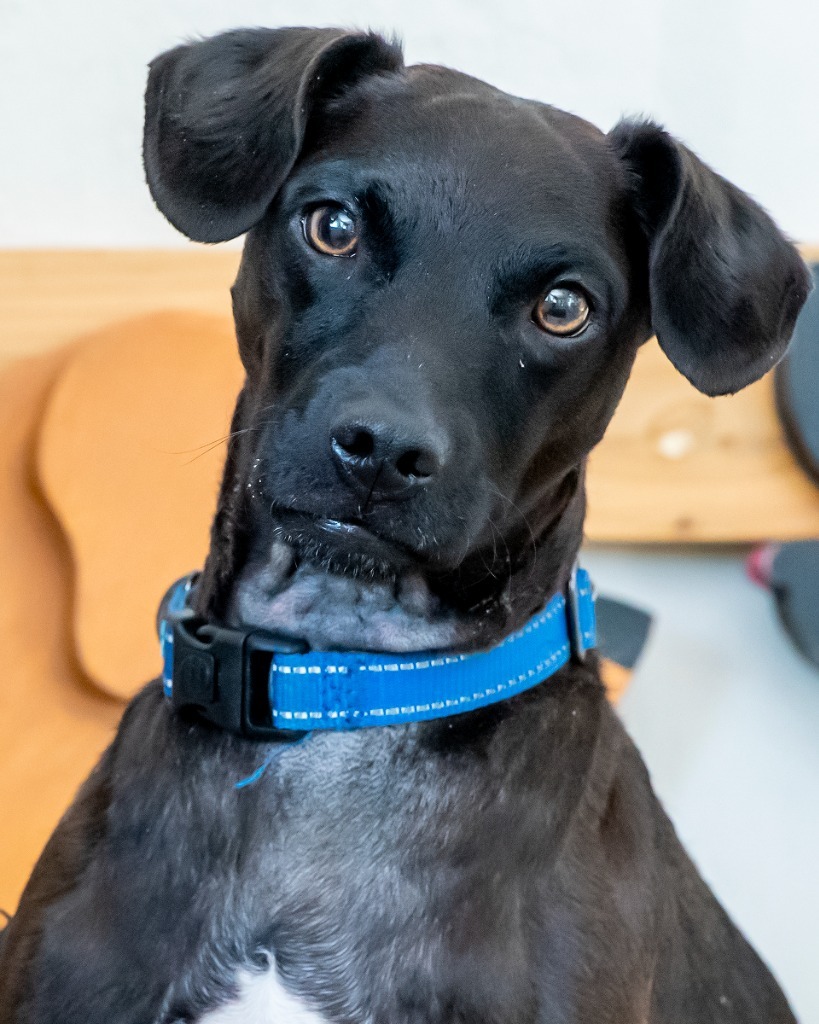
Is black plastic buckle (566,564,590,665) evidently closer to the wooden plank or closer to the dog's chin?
the dog's chin

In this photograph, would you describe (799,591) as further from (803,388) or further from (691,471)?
(803,388)

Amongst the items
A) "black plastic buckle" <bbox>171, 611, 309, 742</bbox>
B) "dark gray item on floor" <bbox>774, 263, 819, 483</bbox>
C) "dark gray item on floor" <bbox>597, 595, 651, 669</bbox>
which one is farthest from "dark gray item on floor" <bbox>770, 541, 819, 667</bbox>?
"black plastic buckle" <bbox>171, 611, 309, 742</bbox>

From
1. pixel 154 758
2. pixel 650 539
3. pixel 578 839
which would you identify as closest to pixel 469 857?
pixel 578 839

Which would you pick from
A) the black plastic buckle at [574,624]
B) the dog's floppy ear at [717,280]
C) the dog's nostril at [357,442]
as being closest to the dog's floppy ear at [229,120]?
the dog's nostril at [357,442]

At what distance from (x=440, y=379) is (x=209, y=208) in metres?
0.36

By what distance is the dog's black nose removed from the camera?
3.75ft

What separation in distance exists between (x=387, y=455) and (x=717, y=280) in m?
0.49

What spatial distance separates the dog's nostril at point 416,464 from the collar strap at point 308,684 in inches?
11.4

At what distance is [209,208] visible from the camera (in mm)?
1358

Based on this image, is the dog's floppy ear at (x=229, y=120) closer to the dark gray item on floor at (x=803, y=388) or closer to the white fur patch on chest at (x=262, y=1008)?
the white fur patch on chest at (x=262, y=1008)

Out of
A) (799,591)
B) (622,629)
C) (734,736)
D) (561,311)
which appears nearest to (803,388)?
(799,591)

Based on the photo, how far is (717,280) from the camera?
1.38 meters

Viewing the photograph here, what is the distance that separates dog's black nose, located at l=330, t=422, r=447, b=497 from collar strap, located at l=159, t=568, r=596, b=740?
271 millimetres

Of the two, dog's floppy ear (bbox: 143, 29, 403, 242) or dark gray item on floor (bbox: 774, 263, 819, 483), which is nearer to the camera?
dog's floppy ear (bbox: 143, 29, 403, 242)
